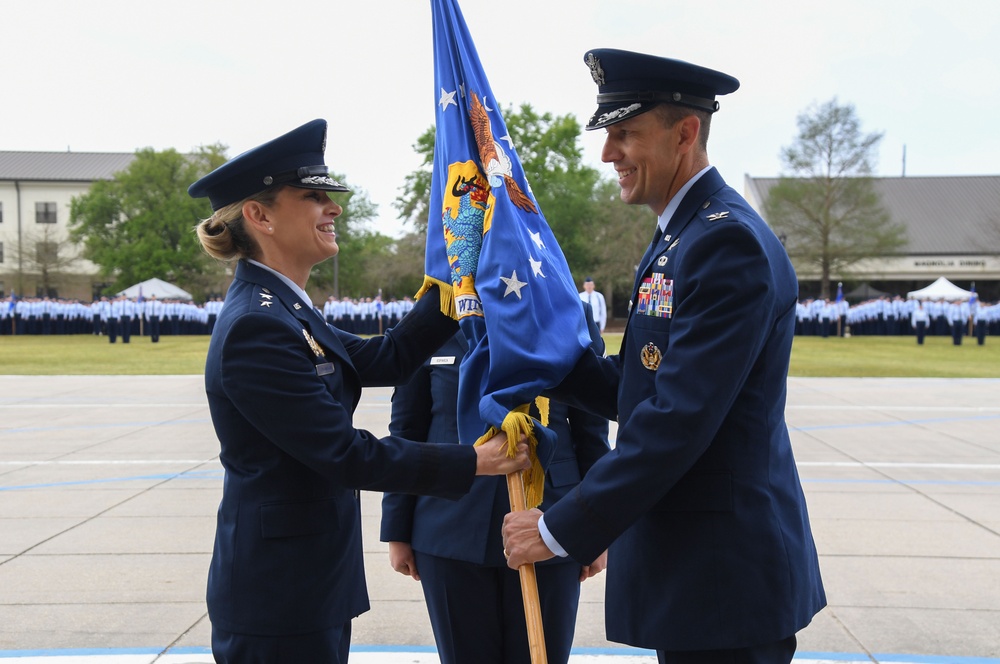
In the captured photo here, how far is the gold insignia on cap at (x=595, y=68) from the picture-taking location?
8.79ft

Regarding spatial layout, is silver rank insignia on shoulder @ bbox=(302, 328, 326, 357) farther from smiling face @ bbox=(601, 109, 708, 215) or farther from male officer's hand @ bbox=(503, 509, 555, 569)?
smiling face @ bbox=(601, 109, 708, 215)

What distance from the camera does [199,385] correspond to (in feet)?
55.0

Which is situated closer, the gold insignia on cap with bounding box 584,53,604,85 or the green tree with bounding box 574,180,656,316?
the gold insignia on cap with bounding box 584,53,604,85

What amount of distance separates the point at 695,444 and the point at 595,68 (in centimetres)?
115

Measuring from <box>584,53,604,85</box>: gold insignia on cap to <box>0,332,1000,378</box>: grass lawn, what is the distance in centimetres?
1780

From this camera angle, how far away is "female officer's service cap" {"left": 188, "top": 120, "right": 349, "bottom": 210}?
9.02ft

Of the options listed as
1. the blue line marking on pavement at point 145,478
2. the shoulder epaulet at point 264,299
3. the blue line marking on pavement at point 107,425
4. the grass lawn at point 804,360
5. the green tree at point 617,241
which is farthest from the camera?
the green tree at point 617,241

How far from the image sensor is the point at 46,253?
58.7 m

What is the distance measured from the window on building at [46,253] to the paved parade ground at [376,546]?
2018 inches

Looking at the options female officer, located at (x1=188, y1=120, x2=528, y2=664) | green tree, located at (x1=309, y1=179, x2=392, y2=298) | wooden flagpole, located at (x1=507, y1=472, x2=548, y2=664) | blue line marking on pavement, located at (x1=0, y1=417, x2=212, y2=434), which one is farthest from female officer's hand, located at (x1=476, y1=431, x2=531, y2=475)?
green tree, located at (x1=309, y1=179, x2=392, y2=298)

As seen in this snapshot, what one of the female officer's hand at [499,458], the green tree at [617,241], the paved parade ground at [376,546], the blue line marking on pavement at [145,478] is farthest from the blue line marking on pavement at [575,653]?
the green tree at [617,241]

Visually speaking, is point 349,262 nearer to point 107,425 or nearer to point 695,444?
point 107,425

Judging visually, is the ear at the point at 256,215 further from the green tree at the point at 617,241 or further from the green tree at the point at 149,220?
the green tree at the point at 149,220

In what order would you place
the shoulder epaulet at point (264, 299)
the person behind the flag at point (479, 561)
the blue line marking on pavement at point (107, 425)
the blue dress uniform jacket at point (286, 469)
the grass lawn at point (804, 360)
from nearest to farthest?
the blue dress uniform jacket at point (286, 469)
the shoulder epaulet at point (264, 299)
the person behind the flag at point (479, 561)
the blue line marking on pavement at point (107, 425)
the grass lawn at point (804, 360)
